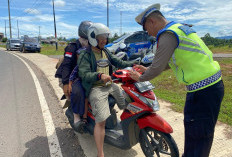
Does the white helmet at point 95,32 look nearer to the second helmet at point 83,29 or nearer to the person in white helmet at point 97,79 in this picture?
the person in white helmet at point 97,79

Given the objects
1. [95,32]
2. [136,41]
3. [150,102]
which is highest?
[136,41]

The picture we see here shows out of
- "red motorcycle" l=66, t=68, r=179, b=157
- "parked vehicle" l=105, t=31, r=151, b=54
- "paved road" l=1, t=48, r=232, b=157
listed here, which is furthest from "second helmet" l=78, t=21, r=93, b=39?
"parked vehicle" l=105, t=31, r=151, b=54

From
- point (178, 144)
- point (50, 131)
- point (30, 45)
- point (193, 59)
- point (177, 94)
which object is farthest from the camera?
point (30, 45)

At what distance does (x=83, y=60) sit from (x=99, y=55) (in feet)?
1.00

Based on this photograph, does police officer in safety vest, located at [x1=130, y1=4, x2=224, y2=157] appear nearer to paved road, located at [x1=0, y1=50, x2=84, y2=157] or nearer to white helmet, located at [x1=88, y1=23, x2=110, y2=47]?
white helmet, located at [x1=88, y1=23, x2=110, y2=47]

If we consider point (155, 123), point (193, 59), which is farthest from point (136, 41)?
point (193, 59)

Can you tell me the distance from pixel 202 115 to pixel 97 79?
4.40 feet

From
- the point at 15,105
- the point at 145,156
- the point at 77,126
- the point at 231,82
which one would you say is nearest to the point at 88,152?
the point at 77,126

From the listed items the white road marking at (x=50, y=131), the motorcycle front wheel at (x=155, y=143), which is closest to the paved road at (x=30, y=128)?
the white road marking at (x=50, y=131)

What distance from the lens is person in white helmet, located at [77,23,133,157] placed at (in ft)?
9.03

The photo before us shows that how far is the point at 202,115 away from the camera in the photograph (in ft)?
6.50

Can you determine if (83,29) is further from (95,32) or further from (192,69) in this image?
(192,69)

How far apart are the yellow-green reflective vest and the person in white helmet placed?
1.03 metres

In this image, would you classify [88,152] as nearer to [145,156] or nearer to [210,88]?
[145,156]
